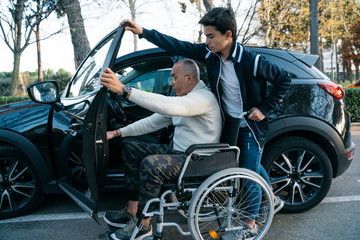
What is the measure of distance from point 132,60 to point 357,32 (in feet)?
83.0

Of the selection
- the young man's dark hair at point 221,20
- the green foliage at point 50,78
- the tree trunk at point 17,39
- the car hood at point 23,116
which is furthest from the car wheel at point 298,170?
the green foliage at point 50,78

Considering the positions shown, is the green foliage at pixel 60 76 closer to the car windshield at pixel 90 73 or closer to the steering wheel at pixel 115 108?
the car windshield at pixel 90 73

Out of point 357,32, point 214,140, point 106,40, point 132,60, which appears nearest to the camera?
point 214,140

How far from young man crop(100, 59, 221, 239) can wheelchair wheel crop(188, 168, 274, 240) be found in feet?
0.90

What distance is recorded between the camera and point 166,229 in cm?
283

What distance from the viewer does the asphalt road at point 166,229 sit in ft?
8.84

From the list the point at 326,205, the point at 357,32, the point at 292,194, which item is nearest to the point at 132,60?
the point at 292,194

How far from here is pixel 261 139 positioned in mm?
2451

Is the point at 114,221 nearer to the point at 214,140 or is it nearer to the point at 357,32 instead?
the point at 214,140

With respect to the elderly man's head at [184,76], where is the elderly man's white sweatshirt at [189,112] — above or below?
below

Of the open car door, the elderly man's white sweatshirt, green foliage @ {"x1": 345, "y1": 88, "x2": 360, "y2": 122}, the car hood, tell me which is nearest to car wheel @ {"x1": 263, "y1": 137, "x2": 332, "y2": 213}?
the elderly man's white sweatshirt

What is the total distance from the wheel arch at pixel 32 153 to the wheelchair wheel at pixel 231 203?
1.47 meters

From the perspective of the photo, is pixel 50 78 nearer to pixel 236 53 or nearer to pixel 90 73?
pixel 90 73

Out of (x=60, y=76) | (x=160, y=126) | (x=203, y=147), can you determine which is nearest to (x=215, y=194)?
(x=203, y=147)
